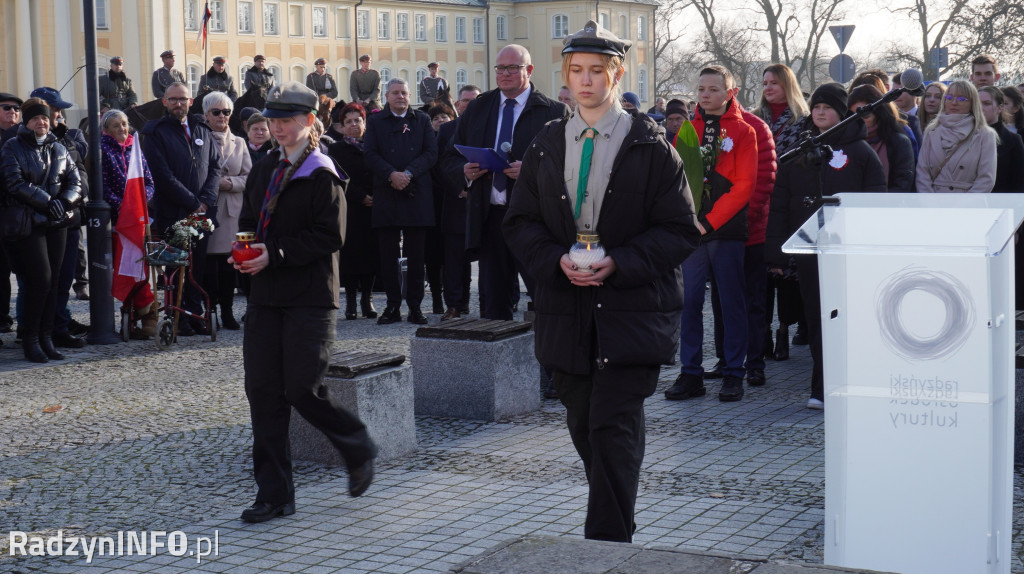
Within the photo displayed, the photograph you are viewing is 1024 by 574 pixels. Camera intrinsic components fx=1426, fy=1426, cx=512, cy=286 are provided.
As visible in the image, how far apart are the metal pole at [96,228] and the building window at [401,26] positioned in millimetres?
79190

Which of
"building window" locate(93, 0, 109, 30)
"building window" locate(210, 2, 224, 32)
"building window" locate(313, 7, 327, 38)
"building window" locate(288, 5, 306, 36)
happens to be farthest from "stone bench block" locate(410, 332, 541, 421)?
"building window" locate(313, 7, 327, 38)

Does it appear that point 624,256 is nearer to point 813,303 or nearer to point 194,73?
point 813,303

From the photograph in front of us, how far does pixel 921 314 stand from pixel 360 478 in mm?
2805

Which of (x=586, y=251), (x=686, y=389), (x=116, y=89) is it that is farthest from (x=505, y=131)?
(x=116, y=89)

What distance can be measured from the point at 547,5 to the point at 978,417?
3774 inches

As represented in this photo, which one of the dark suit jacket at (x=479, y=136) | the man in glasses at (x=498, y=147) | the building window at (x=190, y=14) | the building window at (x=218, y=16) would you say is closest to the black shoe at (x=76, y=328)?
the man in glasses at (x=498, y=147)

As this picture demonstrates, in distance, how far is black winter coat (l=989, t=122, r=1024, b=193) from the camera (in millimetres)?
12211

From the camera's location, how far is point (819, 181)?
858cm

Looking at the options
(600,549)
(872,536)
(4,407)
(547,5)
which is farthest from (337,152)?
(547,5)

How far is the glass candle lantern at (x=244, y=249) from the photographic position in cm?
601

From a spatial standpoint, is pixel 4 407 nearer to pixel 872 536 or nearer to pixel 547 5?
pixel 872 536

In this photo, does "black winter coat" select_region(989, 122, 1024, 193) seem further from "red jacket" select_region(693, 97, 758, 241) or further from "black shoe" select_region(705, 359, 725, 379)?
"red jacket" select_region(693, 97, 758, 241)

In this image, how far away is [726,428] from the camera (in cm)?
812

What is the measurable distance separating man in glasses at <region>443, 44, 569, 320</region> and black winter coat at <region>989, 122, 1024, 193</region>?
191 inches
